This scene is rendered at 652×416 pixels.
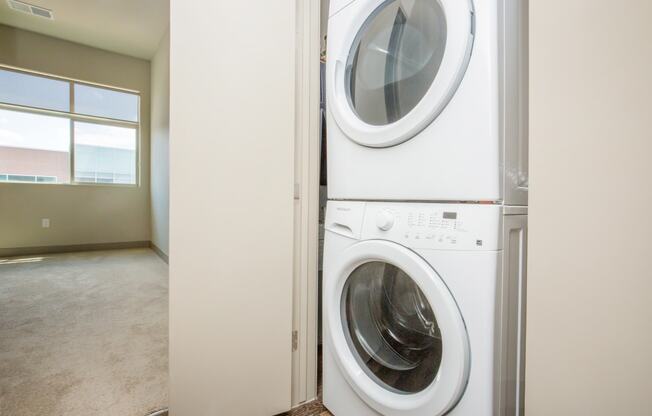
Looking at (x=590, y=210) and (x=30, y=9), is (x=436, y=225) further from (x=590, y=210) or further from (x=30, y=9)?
(x=30, y=9)

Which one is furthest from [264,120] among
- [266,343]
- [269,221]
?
[266,343]

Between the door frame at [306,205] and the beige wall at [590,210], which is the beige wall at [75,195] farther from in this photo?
the beige wall at [590,210]

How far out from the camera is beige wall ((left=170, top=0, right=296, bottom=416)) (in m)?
0.91

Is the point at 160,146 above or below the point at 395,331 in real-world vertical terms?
above

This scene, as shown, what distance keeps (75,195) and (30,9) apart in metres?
2.14

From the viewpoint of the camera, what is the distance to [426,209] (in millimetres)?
771

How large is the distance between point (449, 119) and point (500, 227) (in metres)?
0.28

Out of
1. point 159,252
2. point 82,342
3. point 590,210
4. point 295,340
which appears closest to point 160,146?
point 159,252

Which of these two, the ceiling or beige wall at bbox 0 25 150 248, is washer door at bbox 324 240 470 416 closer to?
the ceiling

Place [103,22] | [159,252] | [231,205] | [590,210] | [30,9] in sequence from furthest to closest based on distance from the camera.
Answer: [159,252]
[103,22]
[30,9]
[231,205]
[590,210]

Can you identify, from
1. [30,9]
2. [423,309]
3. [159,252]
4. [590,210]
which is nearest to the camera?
[590,210]

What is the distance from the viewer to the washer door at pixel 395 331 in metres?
0.69

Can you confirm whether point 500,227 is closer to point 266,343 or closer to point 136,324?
point 266,343

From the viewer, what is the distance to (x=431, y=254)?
0.73 m
